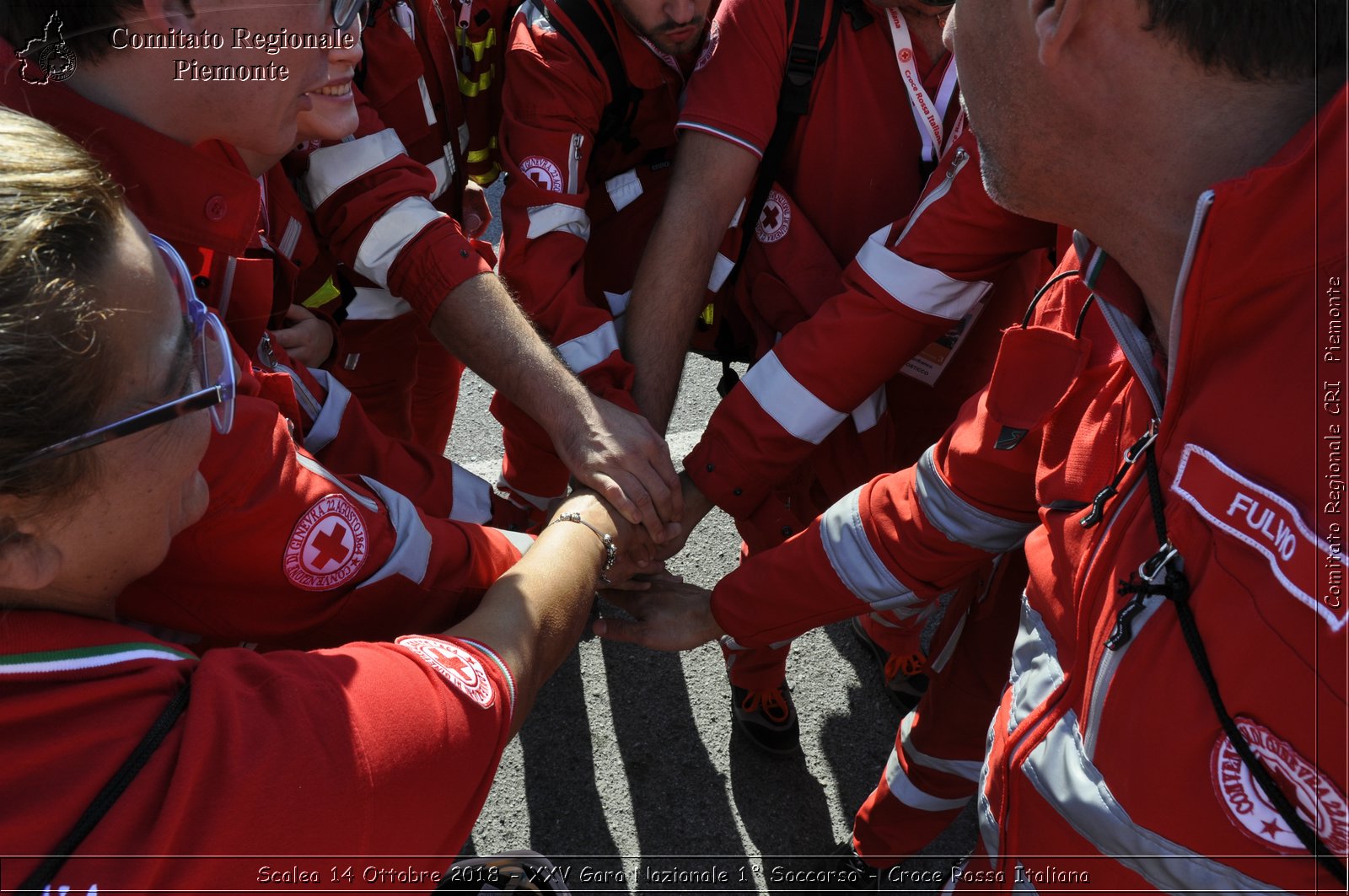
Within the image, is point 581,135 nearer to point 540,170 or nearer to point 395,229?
point 540,170

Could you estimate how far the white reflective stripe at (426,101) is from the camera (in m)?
2.87

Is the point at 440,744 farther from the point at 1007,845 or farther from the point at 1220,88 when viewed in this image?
the point at 1220,88

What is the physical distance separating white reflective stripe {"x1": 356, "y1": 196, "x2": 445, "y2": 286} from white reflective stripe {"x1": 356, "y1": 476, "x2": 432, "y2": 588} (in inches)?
34.1

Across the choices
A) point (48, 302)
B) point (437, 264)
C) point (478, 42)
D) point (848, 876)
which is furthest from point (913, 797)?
point (478, 42)

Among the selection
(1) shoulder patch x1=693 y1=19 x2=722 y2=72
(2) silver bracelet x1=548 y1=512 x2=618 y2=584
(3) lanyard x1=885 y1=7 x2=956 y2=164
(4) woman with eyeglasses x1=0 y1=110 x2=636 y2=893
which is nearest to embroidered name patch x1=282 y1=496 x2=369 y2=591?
(4) woman with eyeglasses x1=0 y1=110 x2=636 y2=893

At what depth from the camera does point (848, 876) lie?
2.87m

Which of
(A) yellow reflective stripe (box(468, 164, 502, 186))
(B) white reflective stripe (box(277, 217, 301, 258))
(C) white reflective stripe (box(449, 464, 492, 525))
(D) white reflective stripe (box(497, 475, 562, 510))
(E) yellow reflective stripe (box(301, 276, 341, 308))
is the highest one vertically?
(A) yellow reflective stripe (box(468, 164, 502, 186))

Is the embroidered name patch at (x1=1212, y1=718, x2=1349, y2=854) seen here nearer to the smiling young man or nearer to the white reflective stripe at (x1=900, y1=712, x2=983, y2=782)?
the white reflective stripe at (x1=900, y1=712, x2=983, y2=782)

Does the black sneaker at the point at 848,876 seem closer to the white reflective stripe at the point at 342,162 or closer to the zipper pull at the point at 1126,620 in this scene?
the zipper pull at the point at 1126,620

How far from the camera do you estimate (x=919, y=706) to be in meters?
2.59

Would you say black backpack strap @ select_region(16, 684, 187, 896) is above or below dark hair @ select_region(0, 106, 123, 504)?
below

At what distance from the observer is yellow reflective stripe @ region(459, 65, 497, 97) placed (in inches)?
119

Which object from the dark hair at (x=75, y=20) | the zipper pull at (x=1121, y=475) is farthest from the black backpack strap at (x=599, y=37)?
the zipper pull at (x=1121, y=475)

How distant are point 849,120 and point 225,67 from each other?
4.92 ft
